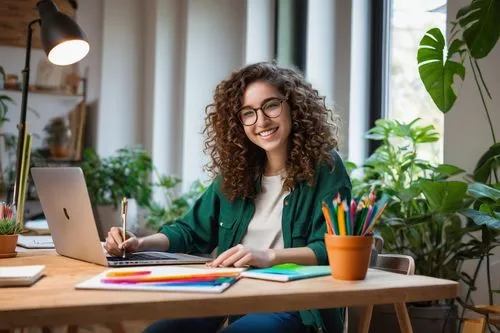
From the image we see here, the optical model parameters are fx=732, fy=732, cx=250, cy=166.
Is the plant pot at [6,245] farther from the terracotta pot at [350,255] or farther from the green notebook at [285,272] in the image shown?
the terracotta pot at [350,255]

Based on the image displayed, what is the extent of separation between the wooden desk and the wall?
126 centimetres

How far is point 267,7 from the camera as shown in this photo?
4391mm

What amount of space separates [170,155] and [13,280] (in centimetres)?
371

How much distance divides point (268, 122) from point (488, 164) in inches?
32.0

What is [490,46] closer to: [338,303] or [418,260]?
[418,260]

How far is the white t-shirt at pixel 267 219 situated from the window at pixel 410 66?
1401 millimetres

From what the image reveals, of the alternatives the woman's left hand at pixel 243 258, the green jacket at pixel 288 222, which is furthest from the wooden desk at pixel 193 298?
the green jacket at pixel 288 222

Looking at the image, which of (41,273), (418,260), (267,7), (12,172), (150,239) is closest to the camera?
(41,273)

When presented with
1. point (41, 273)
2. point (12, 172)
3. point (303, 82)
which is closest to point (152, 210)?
point (12, 172)

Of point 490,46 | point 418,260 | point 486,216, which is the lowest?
point 418,260

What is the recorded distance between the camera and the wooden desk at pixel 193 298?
3.75 feet

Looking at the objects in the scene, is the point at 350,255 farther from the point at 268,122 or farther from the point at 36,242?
the point at 36,242

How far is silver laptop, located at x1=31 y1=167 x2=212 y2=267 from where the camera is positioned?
1.67m

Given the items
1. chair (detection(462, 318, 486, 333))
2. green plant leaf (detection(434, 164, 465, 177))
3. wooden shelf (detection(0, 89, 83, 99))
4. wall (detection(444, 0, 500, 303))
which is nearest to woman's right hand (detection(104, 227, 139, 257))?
chair (detection(462, 318, 486, 333))
